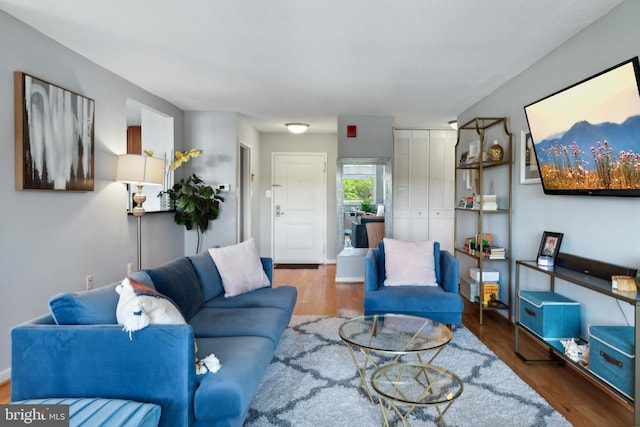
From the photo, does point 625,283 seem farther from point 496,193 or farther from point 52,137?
point 52,137

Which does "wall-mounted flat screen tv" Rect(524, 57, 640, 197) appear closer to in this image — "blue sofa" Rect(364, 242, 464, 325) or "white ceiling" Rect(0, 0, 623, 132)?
"white ceiling" Rect(0, 0, 623, 132)

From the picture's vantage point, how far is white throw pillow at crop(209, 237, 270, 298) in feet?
10.4

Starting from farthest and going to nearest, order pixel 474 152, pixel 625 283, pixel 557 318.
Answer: pixel 474 152 → pixel 557 318 → pixel 625 283

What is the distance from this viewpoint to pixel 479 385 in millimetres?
2520

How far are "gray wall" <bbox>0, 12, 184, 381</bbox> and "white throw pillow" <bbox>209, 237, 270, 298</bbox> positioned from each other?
1164 millimetres

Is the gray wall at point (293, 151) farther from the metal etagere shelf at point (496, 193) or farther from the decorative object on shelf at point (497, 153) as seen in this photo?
the decorative object on shelf at point (497, 153)

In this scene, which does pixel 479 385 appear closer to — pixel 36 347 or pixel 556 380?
pixel 556 380

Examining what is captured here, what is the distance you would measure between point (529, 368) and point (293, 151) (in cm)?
542

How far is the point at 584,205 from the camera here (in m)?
2.81

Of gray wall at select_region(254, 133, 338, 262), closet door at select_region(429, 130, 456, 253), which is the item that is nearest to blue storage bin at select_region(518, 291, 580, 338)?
closet door at select_region(429, 130, 456, 253)

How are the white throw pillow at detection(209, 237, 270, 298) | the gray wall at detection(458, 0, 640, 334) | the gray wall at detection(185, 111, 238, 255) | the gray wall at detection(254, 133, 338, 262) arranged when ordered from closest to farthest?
the gray wall at detection(458, 0, 640, 334), the white throw pillow at detection(209, 237, 270, 298), the gray wall at detection(185, 111, 238, 255), the gray wall at detection(254, 133, 338, 262)

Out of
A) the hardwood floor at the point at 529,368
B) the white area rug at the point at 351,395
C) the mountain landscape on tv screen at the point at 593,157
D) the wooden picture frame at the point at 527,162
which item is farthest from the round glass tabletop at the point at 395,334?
the wooden picture frame at the point at 527,162

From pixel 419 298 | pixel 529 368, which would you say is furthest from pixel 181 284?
pixel 529 368

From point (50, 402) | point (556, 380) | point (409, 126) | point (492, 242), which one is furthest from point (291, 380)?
point (409, 126)
